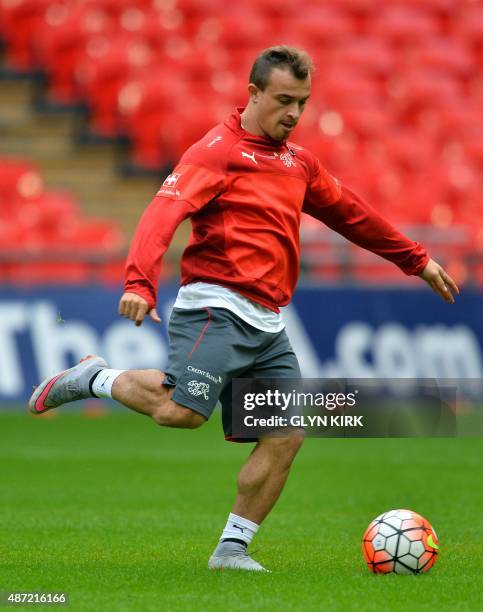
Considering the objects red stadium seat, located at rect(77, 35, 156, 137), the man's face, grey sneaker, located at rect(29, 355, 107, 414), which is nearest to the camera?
the man's face

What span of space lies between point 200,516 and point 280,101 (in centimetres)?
278

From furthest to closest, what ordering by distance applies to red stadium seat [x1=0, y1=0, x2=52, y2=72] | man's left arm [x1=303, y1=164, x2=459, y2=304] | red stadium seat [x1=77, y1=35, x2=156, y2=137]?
1. red stadium seat [x1=0, y1=0, x2=52, y2=72]
2. red stadium seat [x1=77, y1=35, x2=156, y2=137]
3. man's left arm [x1=303, y1=164, x2=459, y2=304]

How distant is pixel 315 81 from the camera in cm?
1748

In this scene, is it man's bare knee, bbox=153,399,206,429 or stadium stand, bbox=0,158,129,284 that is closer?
man's bare knee, bbox=153,399,206,429

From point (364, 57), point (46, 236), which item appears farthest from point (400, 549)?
point (364, 57)

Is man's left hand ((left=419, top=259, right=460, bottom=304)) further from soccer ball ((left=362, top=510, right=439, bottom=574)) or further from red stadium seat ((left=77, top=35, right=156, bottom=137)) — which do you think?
red stadium seat ((left=77, top=35, right=156, bottom=137))

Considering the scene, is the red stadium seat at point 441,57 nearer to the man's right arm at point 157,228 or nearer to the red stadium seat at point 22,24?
the red stadium seat at point 22,24

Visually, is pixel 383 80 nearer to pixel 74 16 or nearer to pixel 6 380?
pixel 74 16

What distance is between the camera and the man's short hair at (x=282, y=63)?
520cm

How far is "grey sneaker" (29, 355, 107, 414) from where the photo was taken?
5.29 metres

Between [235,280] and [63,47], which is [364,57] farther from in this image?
[235,280]

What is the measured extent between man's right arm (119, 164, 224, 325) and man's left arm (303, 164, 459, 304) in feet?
2.06

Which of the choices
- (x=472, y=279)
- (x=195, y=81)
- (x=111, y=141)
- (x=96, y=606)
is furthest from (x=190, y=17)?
(x=96, y=606)

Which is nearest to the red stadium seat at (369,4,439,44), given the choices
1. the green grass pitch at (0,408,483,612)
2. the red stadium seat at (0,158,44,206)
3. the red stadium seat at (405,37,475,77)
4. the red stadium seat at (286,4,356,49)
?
the red stadium seat at (405,37,475,77)
